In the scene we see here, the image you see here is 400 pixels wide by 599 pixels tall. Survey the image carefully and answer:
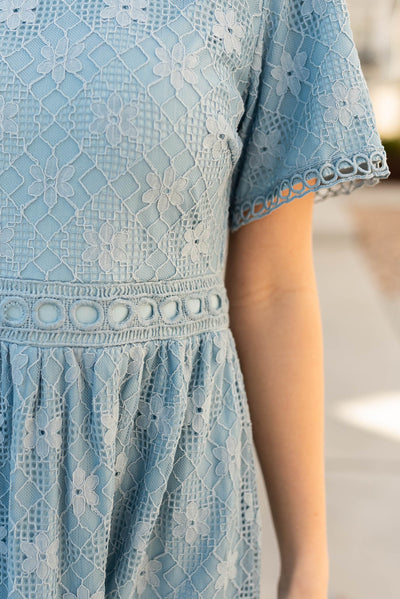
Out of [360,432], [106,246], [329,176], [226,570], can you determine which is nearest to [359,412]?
[360,432]

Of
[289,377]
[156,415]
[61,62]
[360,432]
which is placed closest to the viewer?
[61,62]

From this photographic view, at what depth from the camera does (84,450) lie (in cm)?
87

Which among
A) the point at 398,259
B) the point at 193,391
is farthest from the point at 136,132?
the point at 398,259

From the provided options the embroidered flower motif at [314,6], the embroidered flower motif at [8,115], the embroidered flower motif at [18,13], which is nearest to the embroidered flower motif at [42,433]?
the embroidered flower motif at [8,115]

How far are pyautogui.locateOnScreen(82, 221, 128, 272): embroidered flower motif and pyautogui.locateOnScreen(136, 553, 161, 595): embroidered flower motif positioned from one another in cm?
41

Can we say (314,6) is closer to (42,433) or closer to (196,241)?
(196,241)

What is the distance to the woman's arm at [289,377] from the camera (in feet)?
3.58

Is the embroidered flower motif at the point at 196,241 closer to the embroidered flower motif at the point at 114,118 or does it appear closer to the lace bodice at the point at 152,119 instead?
the lace bodice at the point at 152,119

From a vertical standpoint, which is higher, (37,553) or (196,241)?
(196,241)

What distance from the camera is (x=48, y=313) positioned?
0.86 meters

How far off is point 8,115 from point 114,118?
124mm

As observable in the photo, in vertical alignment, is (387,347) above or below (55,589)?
above

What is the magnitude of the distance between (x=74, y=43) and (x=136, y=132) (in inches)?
4.9

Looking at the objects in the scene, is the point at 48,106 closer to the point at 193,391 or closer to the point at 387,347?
the point at 193,391
